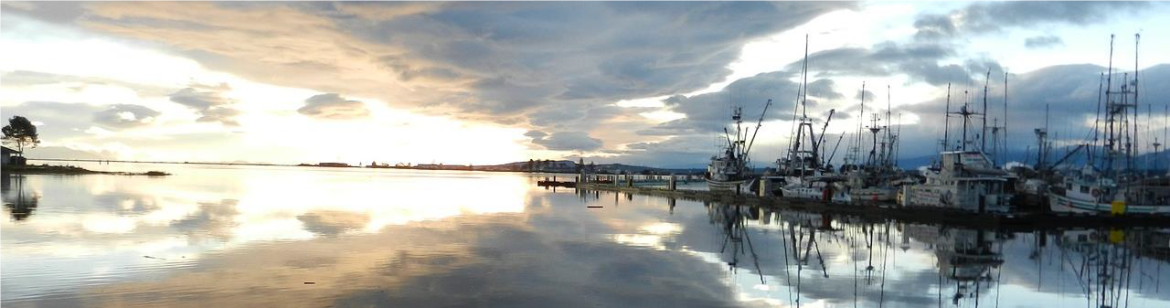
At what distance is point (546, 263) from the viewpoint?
25.4 m

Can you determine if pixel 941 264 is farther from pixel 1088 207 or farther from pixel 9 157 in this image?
pixel 9 157

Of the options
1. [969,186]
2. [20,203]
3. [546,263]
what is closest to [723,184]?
[969,186]

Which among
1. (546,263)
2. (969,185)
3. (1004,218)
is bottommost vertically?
(546,263)

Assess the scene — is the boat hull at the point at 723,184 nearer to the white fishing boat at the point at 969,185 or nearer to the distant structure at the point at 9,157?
the white fishing boat at the point at 969,185

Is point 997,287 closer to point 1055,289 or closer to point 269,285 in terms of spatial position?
point 1055,289

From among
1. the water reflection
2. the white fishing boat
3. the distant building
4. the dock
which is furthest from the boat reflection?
the distant building

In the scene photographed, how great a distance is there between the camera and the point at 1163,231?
140 ft

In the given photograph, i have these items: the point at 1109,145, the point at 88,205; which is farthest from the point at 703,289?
the point at 1109,145

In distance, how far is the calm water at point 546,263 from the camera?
18.9 m

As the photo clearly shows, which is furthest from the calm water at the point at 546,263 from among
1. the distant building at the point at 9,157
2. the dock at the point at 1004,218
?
the distant building at the point at 9,157

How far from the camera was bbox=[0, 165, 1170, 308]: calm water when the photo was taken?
62.0 feet

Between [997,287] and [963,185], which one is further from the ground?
[963,185]

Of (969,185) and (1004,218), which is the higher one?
(969,185)

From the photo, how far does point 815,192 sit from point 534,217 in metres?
28.0
